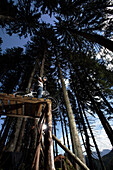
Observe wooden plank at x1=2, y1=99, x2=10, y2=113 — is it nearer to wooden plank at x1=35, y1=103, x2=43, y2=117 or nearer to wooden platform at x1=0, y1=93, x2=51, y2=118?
wooden platform at x1=0, y1=93, x2=51, y2=118

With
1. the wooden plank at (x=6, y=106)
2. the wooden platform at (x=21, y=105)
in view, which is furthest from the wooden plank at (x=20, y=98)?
the wooden plank at (x=6, y=106)

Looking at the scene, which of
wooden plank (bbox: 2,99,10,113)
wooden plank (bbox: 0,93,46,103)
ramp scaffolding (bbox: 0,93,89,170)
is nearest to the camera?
ramp scaffolding (bbox: 0,93,89,170)

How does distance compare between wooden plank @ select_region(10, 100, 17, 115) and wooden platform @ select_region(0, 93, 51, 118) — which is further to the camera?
wooden plank @ select_region(10, 100, 17, 115)

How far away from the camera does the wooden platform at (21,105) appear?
2.91m

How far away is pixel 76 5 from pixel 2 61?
38.9ft

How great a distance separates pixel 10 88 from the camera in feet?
42.9

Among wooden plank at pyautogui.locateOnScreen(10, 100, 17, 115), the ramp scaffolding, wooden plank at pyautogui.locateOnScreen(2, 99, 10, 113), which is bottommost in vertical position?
the ramp scaffolding

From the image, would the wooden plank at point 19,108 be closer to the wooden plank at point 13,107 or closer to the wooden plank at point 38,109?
the wooden plank at point 13,107

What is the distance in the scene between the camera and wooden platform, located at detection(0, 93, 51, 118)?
9.55ft

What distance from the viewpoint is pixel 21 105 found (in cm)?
331

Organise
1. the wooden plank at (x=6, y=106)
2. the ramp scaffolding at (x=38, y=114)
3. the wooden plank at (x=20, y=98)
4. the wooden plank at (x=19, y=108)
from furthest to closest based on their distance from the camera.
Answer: the wooden plank at (x=19, y=108) → the wooden plank at (x=6, y=106) → the wooden plank at (x=20, y=98) → the ramp scaffolding at (x=38, y=114)

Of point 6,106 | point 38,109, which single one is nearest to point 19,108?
point 6,106

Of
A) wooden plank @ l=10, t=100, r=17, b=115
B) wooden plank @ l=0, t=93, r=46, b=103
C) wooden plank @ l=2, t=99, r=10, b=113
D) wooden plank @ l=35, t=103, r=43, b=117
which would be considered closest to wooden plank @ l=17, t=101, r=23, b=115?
wooden plank @ l=10, t=100, r=17, b=115

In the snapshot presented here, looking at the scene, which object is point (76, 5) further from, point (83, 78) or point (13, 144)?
point (13, 144)
